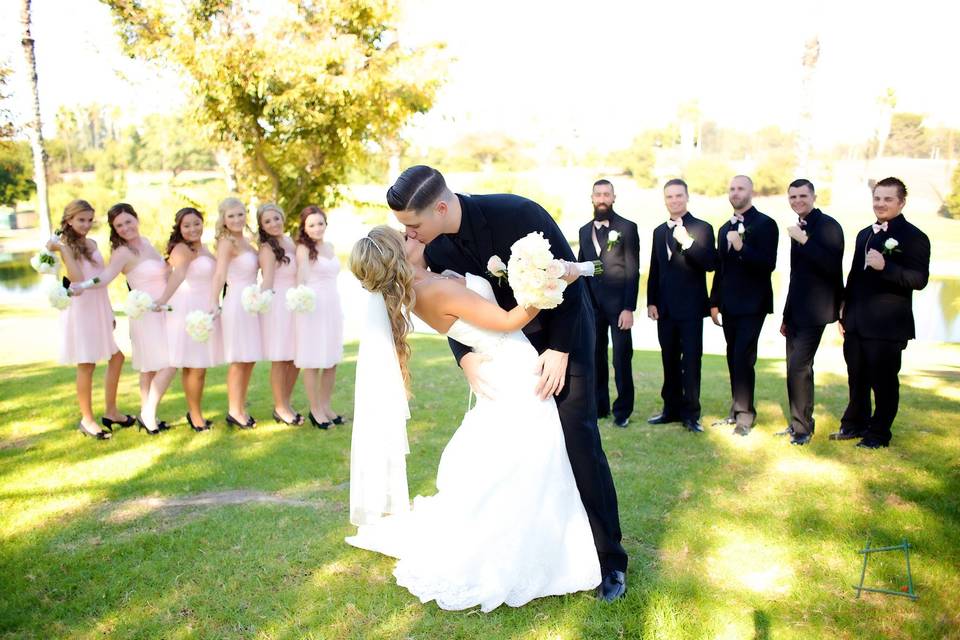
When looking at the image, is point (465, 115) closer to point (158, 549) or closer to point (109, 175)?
point (158, 549)

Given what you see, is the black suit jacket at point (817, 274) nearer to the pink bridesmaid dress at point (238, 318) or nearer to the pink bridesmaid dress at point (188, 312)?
the pink bridesmaid dress at point (238, 318)

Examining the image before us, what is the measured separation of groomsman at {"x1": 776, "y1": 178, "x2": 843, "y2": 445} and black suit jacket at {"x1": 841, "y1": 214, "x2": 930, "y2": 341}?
17 centimetres

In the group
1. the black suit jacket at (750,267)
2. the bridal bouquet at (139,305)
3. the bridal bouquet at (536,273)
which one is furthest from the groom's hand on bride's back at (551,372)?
the bridal bouquet at (139,305)

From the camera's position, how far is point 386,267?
367 cm

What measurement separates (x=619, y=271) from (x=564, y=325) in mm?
3612

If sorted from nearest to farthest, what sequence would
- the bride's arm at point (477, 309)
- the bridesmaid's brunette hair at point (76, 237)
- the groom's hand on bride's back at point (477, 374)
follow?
the bride's arm at point (477, 309)
the groom's hand on bride's back at point (477, 374)
the bridesmaid's brunette hair at point (76, 237)

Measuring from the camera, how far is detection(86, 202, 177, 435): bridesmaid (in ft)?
22.8

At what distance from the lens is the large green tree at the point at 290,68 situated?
13.0 m

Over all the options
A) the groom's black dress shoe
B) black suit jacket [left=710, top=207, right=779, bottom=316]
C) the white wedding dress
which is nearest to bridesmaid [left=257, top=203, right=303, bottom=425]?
the white wedding dress

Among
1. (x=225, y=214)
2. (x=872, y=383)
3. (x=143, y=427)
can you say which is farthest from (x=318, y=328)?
(x=872, y=383)

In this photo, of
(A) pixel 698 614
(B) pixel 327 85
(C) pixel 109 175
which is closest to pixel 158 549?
(A) pixel 698 614

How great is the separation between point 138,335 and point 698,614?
5753mm

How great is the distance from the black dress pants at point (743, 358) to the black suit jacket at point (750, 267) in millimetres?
93

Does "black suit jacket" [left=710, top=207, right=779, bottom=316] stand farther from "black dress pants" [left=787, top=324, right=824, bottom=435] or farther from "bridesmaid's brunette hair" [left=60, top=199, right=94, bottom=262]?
"bridesmaid's brunette hair" [left=60, top=199, right=94, bottom=262]
